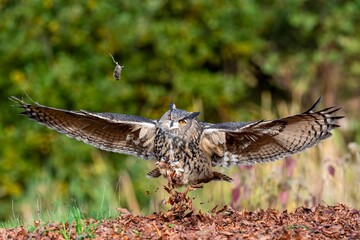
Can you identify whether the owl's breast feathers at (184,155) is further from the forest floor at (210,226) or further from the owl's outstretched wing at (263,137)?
the forest floor at (210,226)

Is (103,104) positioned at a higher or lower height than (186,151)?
higher

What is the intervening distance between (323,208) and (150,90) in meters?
6.56

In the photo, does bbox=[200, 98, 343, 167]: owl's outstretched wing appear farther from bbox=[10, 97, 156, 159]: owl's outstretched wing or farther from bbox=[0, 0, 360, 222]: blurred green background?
bbox=[0, 0, 360, 222]: blurred green background

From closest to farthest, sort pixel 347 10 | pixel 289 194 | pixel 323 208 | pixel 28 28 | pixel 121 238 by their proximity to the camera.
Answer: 1. pixel 121 238
2. pixel 323 208
3. pixel 289 194
4. pixel 28 28
5. pixel 347 10

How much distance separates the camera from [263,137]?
19.6 feet

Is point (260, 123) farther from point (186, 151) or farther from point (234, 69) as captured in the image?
point (234, 69)

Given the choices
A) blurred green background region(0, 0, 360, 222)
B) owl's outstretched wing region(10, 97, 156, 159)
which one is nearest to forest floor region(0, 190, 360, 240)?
owl's outstretched wing region(10, 97, 156, 159)

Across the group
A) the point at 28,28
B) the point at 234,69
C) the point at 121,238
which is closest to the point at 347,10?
the point at 234,69

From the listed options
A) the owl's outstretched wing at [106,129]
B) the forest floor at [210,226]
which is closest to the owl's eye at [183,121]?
the owl's outstretched wing at [106,129]

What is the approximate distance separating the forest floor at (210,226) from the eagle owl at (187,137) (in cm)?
52

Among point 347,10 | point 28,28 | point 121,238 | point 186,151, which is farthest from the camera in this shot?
point 347,10

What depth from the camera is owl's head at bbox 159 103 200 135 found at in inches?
235

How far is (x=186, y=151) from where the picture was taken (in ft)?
19.7

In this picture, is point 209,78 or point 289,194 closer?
point 289,194
